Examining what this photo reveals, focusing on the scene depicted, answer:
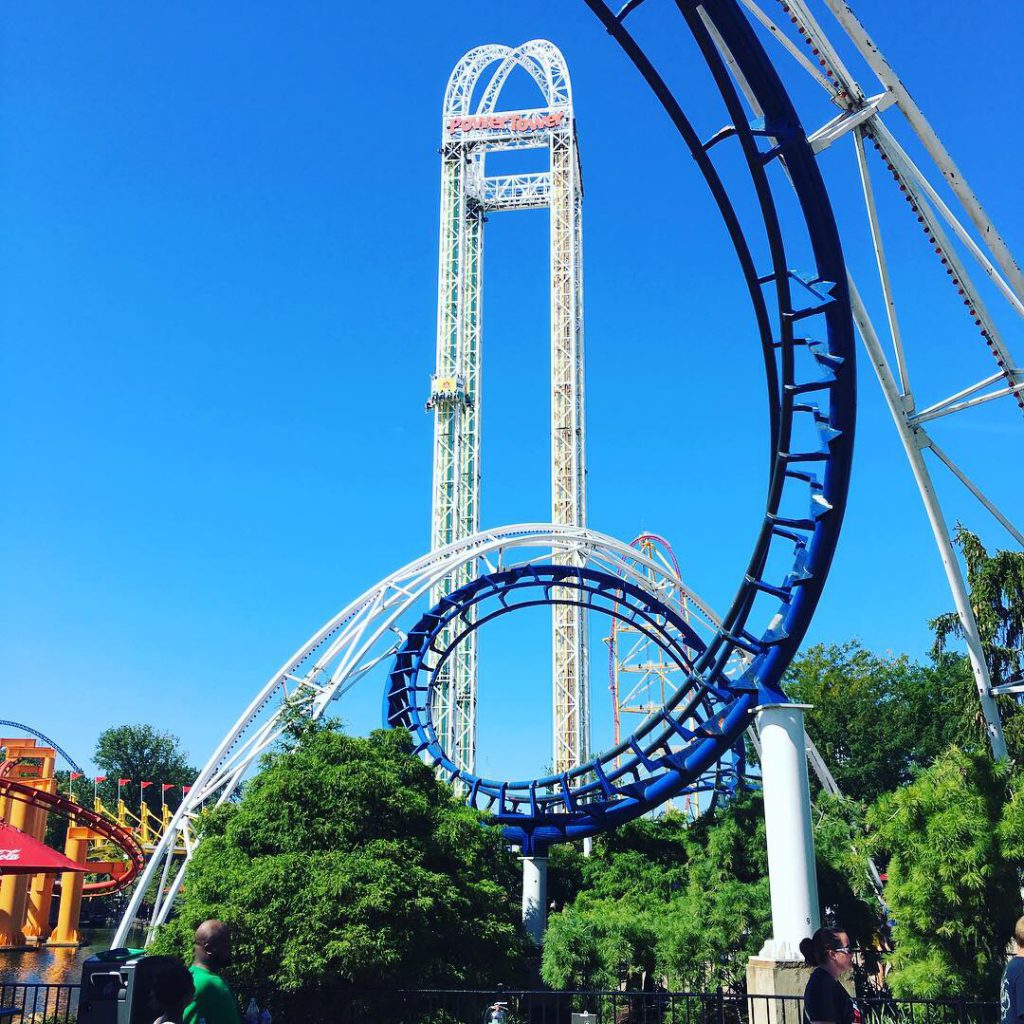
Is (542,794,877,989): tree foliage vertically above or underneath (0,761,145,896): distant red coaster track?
underneath

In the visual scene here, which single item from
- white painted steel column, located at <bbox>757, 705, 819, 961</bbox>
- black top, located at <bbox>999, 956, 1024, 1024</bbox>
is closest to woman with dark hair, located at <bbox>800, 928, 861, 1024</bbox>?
black top, located at <bbox>999, 956, 1024, 1024</bbox>

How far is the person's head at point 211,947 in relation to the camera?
5.02 meters

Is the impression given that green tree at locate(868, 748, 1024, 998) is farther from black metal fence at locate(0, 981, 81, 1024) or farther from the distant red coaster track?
the distant red coaster track

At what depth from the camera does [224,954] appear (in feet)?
16.7

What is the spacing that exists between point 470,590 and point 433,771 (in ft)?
31.2

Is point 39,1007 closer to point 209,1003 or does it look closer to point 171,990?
point 209,1003

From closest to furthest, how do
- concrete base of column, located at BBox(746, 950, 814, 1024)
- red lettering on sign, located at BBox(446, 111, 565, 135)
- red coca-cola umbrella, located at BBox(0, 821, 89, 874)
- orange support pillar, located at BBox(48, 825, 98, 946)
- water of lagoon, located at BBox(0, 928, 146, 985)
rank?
concrete base of column, located at BBox(746, 950, 814, 1024) < water of lagoon, located at BBox(0, 928, 146, 985) < red coca-cola umbrella, located at BBox(0, 821, 89, 874) < orange support pillar, located at BBox(48, 825, 98, 946) < red lettering on sign, located at BBox(446, 111, 565, 135)

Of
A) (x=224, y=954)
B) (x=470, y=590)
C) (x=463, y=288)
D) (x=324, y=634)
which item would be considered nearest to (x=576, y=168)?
(x=463, y=288)

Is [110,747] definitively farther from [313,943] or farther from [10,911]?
[313,943]

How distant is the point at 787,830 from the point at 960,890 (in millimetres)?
2347

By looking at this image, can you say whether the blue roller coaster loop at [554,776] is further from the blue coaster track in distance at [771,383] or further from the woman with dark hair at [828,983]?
the woman with dark hair at [828,983]

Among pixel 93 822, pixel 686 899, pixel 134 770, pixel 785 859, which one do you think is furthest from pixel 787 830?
pixel 134 770

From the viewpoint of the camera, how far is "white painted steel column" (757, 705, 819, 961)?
1314 centimetres

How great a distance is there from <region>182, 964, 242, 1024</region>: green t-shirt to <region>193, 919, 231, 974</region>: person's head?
6cm
